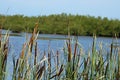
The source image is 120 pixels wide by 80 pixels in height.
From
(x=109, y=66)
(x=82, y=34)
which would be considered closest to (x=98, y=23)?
(x=82, y=34)

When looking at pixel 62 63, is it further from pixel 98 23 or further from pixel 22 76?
pixel 98 23

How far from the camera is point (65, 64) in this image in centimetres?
425

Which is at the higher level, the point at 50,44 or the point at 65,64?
the point at 50,44

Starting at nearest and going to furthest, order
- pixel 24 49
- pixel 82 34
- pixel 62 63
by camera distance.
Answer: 1. pixel 24 49
2. pixel 62 63
3. pixel 82 34

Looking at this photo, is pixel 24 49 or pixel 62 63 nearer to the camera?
pixel 24 49

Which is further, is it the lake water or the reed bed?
the lake water

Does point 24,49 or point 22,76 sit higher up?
point 24,49

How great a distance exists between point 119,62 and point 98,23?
36.4m

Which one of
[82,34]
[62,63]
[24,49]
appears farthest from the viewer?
[82,34]

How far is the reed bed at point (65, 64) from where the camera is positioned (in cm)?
371

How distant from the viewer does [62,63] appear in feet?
13.6

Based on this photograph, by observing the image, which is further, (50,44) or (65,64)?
(50,44)

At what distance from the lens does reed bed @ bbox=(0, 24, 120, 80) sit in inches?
Result: 146

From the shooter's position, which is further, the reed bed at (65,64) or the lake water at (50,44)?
the lake water at (50,44)
